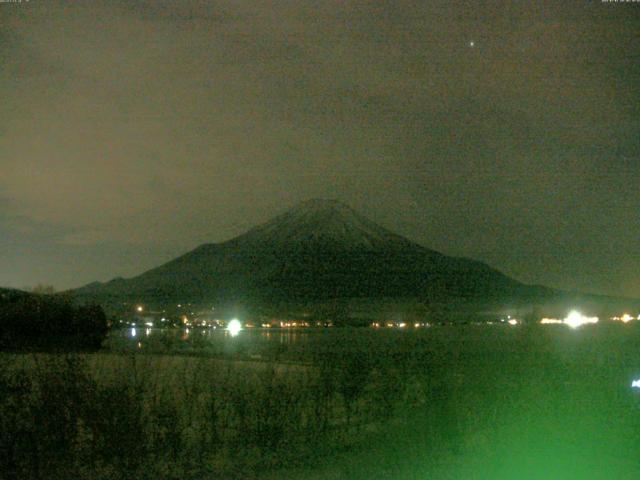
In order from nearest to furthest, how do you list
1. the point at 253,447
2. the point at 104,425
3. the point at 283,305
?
1. the point at 104,425
2. the point at 253,447
3. the point at 283,305

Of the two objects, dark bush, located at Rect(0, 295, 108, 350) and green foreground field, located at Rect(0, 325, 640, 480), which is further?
dark bush, located at Rect(0, 295, 108, 350)

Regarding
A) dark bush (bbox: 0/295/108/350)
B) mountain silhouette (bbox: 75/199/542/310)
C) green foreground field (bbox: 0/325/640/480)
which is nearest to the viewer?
green foreground field (bbox: 0/325/640/480)

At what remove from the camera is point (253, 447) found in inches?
482

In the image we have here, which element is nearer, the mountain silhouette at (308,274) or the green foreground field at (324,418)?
the green foreground field at (324,418)

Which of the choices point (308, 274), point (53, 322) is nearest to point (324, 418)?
point (53, 322)

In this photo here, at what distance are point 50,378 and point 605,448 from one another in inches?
294

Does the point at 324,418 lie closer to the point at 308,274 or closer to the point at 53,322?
the point at 53,322

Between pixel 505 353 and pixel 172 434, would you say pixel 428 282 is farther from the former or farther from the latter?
pixel 172 434

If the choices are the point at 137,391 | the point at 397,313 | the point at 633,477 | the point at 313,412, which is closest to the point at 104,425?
the point at 137,391

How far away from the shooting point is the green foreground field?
1080 centimetres

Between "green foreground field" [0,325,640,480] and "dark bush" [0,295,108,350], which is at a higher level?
"dark bush" [0,295,108,350]

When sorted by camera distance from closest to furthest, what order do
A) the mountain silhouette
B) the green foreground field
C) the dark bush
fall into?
the green foreground field → the dark bush → the mountain silhouette

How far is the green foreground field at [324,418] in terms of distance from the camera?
1080 centimetres

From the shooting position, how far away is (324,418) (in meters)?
13.7
